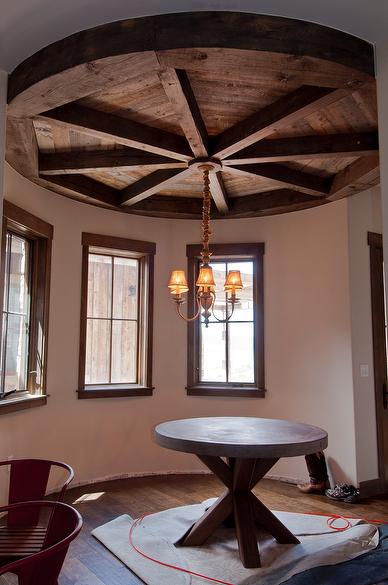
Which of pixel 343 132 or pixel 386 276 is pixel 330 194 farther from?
pixel 386 276

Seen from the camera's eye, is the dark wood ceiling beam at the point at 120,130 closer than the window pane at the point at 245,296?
Yes

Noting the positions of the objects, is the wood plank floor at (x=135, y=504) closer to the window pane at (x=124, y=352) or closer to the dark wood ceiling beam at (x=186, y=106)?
the window pane at (x=124, y=352)

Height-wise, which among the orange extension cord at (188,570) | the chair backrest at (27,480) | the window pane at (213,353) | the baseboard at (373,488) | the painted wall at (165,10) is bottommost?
the orange extension cord at (188,570)

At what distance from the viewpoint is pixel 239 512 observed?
2867 mm

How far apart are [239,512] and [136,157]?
251 centimetres

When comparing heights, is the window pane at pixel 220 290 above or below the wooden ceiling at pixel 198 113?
below

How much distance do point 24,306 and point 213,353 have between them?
1.87m

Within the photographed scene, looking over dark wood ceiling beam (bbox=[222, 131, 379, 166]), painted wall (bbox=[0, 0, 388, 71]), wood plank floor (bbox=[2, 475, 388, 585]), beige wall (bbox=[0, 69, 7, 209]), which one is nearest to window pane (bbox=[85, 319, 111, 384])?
wood plank floor (bbox=[2, 475, 388, 585])

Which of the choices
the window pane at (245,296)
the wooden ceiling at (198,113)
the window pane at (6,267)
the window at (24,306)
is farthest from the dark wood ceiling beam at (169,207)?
the window pane at (6,267)

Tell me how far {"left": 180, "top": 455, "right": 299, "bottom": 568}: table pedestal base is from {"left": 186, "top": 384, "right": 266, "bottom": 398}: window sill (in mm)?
1558

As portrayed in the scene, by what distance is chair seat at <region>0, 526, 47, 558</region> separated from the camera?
179 centimetres

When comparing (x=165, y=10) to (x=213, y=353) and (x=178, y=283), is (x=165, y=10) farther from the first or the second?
(x=213, y=353)

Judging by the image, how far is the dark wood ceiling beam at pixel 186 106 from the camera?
237 cm

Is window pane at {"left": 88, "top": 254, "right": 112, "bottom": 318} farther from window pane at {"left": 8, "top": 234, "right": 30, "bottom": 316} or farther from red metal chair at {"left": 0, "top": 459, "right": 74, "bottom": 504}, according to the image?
red metal chair at {"left": 0, "top": 459, "right": 74, "bottom": 504}
